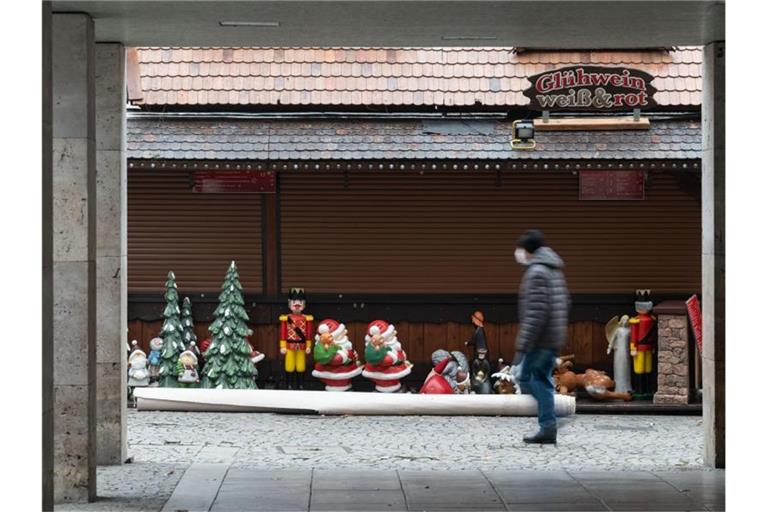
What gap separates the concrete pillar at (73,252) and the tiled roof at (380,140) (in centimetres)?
716

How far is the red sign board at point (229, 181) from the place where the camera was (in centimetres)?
1798

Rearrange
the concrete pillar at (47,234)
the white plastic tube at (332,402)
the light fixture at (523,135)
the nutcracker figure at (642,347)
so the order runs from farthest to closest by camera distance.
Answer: the nutcracker figure at (642,347) < the light fixture at (523,135) < the white plastic tube at (332,402) < the concrete pillar at (47,234)

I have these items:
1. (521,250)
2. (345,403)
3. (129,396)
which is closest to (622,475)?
(521,250)

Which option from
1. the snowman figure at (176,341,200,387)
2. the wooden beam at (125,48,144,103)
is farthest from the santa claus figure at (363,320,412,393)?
the wooden beam at (125,48,144,103)

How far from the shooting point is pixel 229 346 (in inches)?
685

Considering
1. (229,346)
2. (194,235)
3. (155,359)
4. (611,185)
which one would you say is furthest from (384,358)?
(611,185)

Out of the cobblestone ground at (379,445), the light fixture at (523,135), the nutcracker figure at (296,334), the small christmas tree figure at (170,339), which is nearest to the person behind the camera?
the cobblestone ground at (379,445)

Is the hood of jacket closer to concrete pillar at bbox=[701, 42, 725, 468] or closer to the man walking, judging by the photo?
the man walking

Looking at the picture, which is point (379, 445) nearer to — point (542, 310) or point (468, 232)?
point (542, 310)

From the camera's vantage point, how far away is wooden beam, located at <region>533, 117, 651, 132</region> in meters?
17.7

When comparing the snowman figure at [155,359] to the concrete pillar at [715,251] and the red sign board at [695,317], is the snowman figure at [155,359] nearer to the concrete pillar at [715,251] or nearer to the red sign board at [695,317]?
the red sign board at [695,317]

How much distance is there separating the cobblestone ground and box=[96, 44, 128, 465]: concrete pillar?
0.43m

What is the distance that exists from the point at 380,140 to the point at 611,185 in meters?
Answer: 3.15

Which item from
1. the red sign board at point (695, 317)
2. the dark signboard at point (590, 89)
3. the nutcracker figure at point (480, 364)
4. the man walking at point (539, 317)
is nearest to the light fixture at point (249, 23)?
the man walking at point (539, 317)
